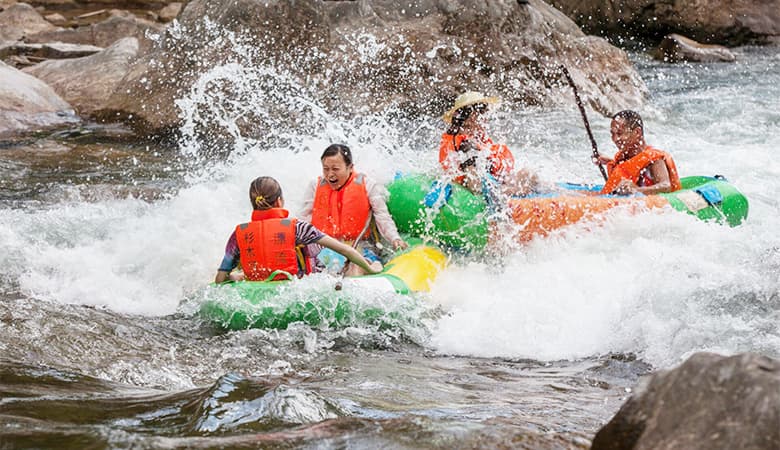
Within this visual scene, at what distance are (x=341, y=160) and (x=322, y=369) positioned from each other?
1902 mm

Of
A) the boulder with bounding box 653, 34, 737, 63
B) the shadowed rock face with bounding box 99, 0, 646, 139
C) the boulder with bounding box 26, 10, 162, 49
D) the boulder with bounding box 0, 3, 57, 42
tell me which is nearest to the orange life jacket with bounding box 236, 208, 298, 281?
the shadowed rock face with bounding box 99, 0, 646, 139

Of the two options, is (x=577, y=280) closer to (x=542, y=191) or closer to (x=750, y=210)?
(x=542, y=191)

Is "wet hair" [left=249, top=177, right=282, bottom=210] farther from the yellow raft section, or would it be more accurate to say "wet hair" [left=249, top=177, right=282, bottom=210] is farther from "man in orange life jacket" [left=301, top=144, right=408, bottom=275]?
the yellow raft section

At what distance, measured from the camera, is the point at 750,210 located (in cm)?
815

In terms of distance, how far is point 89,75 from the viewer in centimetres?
1280

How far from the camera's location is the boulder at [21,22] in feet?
63.5

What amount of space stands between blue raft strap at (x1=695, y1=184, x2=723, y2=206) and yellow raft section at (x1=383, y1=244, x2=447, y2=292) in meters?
2.20

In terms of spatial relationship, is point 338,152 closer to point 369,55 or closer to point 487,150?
point 487,150

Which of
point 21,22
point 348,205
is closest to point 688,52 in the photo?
point 348,205

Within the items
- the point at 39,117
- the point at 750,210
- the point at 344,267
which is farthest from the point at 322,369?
the point at 39,117

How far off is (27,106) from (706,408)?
11105 mm

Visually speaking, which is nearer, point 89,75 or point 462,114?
point 462,114

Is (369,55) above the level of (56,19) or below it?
below

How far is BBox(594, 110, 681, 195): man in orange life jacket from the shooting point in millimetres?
6988
